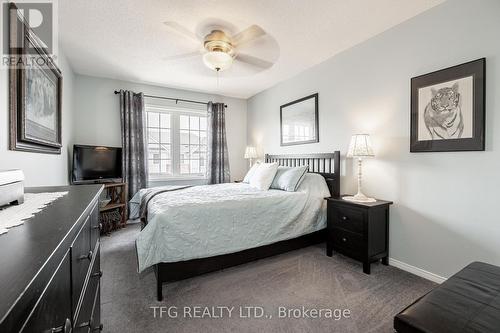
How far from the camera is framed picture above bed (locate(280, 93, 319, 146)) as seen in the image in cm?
348

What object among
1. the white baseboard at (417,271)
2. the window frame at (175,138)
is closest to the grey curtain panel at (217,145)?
the window frame at (175,138)

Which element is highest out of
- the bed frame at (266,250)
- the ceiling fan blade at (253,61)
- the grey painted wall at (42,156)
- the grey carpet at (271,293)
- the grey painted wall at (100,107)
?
the ceiling fan blade at (253,61)

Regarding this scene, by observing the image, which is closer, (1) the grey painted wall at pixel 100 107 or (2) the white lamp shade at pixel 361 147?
(2) the white lamp shade at pixel 361 147

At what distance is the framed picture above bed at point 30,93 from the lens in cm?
159

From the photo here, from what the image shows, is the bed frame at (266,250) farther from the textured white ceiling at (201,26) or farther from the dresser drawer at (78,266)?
the textured white ceiling at (201,26)

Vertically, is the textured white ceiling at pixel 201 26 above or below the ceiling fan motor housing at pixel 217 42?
above

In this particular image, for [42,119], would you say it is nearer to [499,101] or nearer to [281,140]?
[281,140]

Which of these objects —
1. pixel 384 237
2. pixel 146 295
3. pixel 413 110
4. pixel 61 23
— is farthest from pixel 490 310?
pixel 61 23

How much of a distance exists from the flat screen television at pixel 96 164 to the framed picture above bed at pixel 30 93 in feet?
3.56

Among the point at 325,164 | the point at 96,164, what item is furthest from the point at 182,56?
the point at 325,164

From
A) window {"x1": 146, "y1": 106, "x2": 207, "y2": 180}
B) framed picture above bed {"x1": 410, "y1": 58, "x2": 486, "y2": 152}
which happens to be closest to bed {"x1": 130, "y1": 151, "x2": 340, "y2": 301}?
framed picture above bed {"x1": 410, "y1": 58, "x2": 486, "y2": 152}

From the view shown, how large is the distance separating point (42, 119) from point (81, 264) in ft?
6.58

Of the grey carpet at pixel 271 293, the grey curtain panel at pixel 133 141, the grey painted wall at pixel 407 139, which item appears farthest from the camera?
the grey curtain panel at pixel 133 141

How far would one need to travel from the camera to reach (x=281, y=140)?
4219 millimetres
